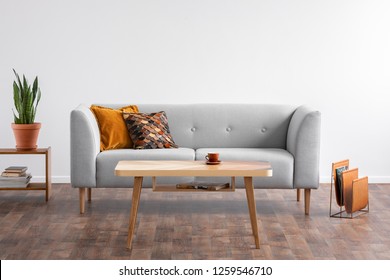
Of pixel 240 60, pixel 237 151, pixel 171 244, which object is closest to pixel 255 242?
pixel 171 244

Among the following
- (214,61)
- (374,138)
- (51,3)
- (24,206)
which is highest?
(51,3)

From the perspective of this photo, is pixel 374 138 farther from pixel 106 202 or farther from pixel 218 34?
pixel 106 202

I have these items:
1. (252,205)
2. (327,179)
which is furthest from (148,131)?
(327,179)

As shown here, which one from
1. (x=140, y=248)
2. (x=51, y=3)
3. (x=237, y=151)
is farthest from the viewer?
(x=51, y=3)

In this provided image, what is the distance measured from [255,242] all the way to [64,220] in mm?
1461

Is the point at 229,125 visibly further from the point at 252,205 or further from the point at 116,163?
the point at 252,205

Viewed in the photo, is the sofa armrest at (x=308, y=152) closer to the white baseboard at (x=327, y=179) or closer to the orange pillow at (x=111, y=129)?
the orange pillow at (x=111, y=129)

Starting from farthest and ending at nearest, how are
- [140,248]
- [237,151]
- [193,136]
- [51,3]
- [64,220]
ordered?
1. [51,3]
2. [193,136]
3. [237,151]
4. [64,220]
5. [140,248]

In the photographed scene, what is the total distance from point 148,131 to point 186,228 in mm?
1058

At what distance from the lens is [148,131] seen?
5.71m

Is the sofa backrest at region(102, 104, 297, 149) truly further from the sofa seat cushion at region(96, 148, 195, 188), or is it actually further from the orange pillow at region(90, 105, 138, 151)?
the sofa seat cushion at region(96, 148, 195, 188)

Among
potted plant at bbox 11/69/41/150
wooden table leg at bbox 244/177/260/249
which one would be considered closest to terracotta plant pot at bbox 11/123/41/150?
potted plant at bbox 11/69/41/150

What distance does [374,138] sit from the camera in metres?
6.79

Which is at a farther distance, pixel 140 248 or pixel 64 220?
pixel 64 220
